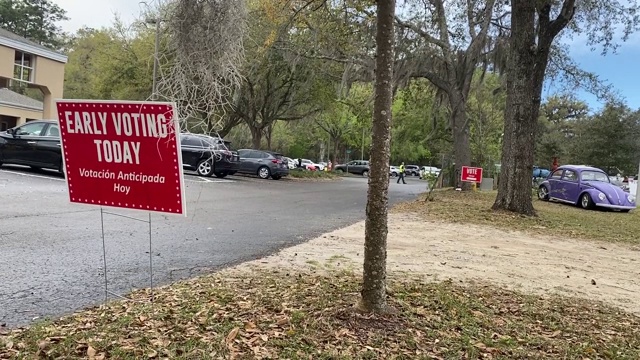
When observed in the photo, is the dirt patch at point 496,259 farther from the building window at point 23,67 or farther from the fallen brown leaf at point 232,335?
the building window at point 23,67

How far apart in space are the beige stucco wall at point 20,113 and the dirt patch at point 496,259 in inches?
1127

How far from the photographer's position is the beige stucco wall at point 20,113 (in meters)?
30.5

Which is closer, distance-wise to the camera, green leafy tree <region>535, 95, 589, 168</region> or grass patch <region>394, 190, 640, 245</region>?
grass patch <region>394, 190, 640, 245</region>

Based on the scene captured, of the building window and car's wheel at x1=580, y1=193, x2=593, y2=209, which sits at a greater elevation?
the building window

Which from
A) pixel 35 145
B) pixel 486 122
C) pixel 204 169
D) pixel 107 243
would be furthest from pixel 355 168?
pixel 107 243

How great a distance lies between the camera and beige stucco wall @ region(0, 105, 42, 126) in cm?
3054

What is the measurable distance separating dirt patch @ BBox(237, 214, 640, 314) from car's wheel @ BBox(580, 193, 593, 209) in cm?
911

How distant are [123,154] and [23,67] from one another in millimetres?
30285

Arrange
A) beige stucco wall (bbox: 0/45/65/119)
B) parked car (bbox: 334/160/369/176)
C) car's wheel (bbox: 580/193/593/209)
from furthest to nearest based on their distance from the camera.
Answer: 1. parked car (bbox: 334/160/369/176)
2. beige stucco wall (bbox: 0/45/65/119)
3. car's wheel (bbox: 580/193/593/209)

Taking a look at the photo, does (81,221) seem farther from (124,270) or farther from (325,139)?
(325,139)

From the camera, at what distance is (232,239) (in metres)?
7.66

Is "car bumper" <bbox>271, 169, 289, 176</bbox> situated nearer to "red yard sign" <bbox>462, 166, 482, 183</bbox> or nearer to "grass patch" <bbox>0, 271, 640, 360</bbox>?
"red yard sign" <bbox>462, 166, 482, 183</bbox>

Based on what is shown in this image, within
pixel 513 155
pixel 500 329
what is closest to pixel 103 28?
pixel 513 155

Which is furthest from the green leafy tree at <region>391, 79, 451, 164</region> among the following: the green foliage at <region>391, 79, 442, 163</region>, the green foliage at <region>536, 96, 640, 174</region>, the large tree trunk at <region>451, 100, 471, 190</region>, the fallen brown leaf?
the fallen brown leaf
